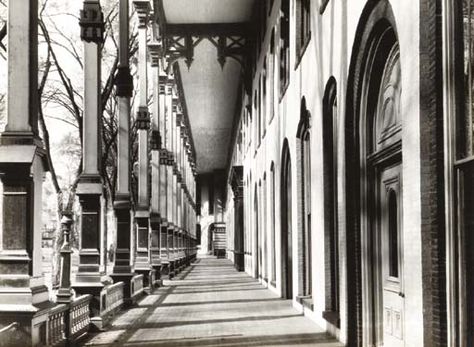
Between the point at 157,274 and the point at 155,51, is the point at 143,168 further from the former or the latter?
the point at 155,51

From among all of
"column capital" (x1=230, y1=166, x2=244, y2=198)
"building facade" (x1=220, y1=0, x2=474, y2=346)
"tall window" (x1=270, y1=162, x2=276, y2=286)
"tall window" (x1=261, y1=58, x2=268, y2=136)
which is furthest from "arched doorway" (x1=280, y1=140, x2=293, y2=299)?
"column capital" (x1=230, y1=166, x2=244, y2=198)

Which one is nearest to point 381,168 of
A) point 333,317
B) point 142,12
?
point 333,317

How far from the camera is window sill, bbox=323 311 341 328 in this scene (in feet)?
38.0

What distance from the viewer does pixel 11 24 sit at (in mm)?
8352

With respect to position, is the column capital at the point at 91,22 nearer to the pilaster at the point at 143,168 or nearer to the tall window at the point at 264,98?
the pilaster at the point at 143,168

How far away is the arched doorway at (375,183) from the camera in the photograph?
9.13 metres

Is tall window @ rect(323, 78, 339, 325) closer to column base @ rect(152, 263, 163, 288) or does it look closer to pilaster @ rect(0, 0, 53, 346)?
pilaster @ rect(0, 0, 53, 346)

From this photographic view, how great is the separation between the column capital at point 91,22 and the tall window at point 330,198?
3.83 metres

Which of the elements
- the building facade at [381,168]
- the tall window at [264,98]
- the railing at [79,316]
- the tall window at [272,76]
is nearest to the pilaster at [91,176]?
the railing at [79,316]

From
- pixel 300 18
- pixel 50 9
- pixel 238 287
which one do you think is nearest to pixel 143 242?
pixel 238 287

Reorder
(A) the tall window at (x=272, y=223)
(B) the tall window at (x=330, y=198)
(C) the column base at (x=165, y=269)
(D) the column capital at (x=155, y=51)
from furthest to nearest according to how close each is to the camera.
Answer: (C) the column base at (x=165, y=269) → (D) the column capital at (x=155, y=51) → (A) the tall window at (x=272, y=223) → (B) the tall window at (x=330, y=198)

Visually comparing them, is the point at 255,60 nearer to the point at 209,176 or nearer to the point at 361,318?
the point at 361,318

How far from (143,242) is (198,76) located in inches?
836

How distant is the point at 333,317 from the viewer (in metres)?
11.9
